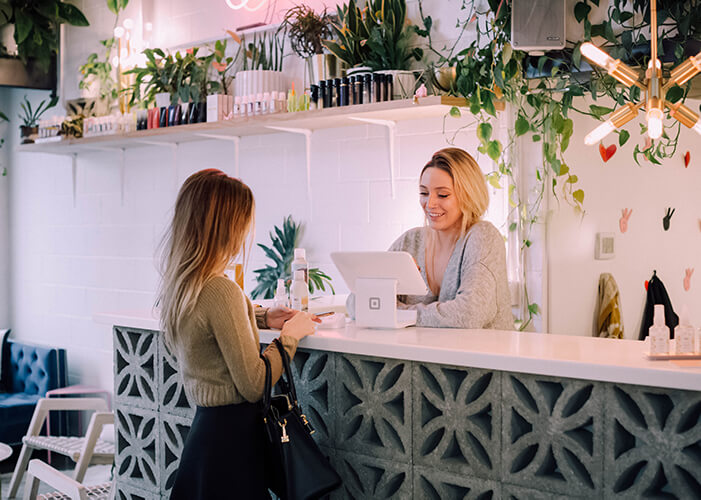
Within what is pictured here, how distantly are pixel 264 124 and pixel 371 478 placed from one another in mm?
→ 2207

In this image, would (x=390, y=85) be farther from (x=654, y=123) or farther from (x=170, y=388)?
(x=170, y=388)

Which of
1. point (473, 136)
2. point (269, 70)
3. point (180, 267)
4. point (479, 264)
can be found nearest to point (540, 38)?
point (473, 136)

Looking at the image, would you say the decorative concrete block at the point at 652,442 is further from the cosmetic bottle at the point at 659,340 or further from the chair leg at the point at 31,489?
the chair leg at the point at 31,489

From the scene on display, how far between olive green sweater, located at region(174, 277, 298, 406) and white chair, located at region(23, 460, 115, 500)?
2.76ft

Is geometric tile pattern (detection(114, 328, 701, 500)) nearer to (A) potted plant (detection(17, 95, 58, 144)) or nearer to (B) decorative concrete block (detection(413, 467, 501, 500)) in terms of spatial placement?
(B) decorative concrete block (detection(413, 467, 501, 500))

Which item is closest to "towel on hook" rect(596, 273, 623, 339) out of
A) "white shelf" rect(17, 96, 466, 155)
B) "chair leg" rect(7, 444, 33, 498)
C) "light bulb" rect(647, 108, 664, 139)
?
"white shelf" rect(17, 96, 466, 155)

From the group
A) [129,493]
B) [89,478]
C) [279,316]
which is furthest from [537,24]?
[89,478]

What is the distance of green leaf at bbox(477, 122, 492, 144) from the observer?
3.52 m

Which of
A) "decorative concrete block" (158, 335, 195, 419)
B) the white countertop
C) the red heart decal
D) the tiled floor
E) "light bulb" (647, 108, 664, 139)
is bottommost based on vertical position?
the tiled floor

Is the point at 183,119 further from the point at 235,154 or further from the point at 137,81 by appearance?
the point at 137,81

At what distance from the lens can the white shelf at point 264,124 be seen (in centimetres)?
356

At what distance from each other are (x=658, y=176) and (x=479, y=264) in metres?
2.40

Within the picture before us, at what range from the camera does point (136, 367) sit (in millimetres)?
3074

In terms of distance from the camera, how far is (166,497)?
2.96 m
